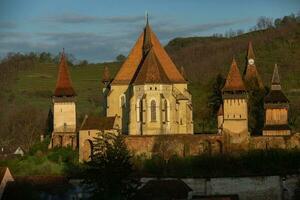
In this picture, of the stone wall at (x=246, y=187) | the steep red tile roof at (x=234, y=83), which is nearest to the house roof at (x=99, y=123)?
the stone wall at (x=246, y=187)

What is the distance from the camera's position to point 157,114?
55688 millimetres

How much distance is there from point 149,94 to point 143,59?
12.7 feet

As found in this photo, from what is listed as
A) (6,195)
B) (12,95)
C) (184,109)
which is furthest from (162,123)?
(12,95)

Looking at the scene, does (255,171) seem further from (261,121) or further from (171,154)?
(261,121)

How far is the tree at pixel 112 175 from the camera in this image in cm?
4003

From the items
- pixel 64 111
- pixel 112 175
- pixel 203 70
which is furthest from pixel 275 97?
pixel 203 70

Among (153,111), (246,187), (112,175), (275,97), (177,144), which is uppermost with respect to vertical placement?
(275,97)

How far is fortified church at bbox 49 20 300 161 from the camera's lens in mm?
52656

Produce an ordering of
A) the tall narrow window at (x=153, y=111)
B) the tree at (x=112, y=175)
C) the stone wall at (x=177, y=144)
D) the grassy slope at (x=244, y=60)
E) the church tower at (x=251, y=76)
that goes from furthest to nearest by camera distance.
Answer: the grassy slope at (x=244, y=60) → the church tower at (x=251, y=76) → the tall narrow window at (x=153, y=111) → the stone wall at (x=177, y=144) → the tree at (x=112, y=175)

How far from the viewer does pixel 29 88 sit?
9688 cm

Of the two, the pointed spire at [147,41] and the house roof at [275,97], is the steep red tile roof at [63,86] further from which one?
the house roof at [275,97]

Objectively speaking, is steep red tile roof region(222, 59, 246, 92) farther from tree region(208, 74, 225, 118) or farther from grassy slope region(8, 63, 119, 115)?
grassy slope region(8, 63, 119, 115)

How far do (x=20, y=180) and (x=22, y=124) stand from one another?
3476 centimetres

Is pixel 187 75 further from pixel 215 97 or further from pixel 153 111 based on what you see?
pixel 153 111
